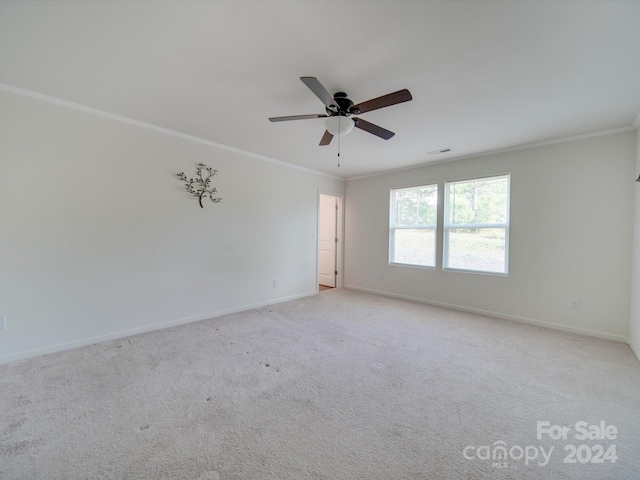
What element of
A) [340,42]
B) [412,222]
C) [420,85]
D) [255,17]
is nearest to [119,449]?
[255,17]

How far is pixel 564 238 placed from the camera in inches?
133

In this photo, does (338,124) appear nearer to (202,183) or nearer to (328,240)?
(202,183)

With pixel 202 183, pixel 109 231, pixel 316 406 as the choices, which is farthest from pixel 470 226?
pixel 109 231

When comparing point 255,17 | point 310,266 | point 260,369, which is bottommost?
point 260,369

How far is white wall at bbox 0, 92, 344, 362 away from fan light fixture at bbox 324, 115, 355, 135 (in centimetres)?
210

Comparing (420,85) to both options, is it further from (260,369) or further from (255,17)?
(260,369)

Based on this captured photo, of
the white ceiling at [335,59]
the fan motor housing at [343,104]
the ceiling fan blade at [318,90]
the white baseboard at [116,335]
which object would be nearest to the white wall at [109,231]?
the white baseboard at [116,335]

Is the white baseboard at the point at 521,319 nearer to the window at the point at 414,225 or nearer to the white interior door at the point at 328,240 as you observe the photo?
the window at the point at 414,225

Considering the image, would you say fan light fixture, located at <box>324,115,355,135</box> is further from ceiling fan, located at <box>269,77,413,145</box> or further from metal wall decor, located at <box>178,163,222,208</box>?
metal wall decor, located at <box>178,163,222,208</box>

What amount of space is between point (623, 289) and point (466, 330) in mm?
1806

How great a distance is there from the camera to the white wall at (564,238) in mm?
3062

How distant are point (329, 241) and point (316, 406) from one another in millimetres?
4401

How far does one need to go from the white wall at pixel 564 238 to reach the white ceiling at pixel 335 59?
507 millimetres

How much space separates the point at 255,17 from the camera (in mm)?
1549
